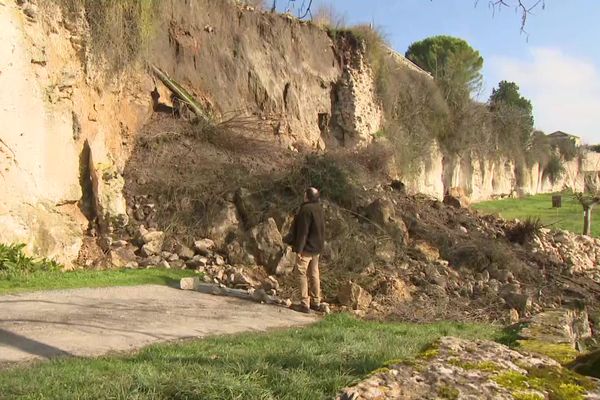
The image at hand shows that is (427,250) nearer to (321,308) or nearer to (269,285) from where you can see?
(269,285)

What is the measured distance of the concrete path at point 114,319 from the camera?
7.07 meters

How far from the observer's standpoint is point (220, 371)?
432 centimetres

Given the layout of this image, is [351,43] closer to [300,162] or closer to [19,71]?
[300,162]

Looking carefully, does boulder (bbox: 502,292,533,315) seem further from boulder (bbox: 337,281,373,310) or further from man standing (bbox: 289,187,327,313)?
man standing (bbox: 289,187,327,313)

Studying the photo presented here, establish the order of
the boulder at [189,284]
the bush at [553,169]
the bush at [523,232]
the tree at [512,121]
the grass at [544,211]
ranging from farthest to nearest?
the bush at [553,169], the tree at [512,121], the grass at [544,211], the bush at [523,232], the boulder at [189,284]

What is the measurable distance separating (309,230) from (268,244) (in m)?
3.02

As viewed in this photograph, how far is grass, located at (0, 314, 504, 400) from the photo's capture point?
3.77 metres

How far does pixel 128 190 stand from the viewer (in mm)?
15359

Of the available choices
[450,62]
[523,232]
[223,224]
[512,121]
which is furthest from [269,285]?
[512,121]

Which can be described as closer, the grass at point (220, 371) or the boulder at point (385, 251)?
the grass at point (220, 371)

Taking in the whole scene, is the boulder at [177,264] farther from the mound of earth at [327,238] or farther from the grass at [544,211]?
the grass at [544,211]

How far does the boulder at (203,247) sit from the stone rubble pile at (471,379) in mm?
11448

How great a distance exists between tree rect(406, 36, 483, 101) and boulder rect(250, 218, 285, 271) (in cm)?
2267

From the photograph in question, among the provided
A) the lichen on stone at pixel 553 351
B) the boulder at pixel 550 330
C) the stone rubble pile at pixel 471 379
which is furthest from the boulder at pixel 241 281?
the stone rubble pile at pixel 471 379
